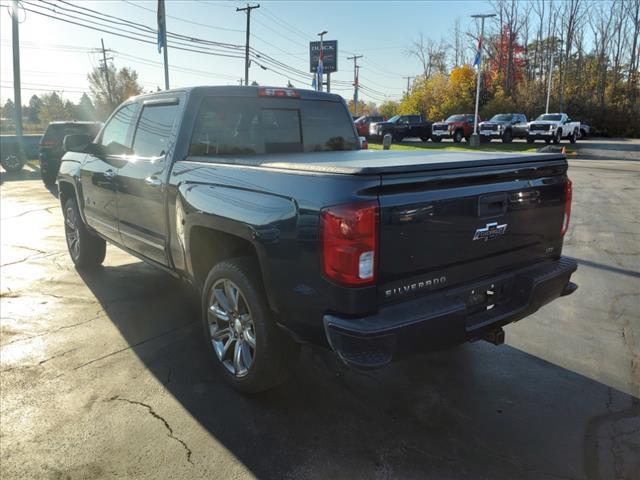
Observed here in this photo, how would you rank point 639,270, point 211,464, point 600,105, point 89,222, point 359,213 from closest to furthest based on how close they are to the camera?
point 359,213, point 211,464, point 89,222, point 639,270, point 600,105

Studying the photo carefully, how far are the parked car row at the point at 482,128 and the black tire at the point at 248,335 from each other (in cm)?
2736

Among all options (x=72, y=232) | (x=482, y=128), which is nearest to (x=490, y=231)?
(x=72, y=232)

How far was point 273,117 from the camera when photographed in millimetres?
4391

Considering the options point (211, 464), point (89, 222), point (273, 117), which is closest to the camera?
point (211, 464)

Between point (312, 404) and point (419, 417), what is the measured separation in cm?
67

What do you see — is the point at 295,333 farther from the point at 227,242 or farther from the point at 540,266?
the point at 540,266

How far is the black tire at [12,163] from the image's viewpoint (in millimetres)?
18312

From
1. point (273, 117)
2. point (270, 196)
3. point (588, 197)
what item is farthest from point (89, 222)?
point (588, 197)

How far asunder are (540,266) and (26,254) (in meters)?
6.68

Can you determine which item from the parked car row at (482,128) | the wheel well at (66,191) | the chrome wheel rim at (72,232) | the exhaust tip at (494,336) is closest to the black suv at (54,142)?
the wheel well at (66,191)

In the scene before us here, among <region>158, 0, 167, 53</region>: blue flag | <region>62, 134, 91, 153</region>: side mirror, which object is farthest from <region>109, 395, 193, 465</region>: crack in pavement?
<region>158, 0, 167, 53</region>: blue flag

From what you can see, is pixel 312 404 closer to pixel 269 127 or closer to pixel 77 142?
pixel 269 127

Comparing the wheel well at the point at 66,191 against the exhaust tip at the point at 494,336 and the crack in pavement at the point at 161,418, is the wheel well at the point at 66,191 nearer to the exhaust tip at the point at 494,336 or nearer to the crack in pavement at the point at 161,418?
the crack in pavement at the point at 161,418

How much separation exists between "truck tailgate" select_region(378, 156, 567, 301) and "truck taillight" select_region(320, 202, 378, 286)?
0.06 m
